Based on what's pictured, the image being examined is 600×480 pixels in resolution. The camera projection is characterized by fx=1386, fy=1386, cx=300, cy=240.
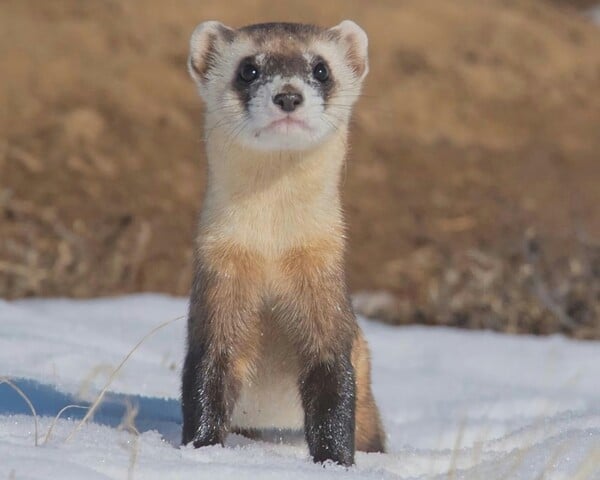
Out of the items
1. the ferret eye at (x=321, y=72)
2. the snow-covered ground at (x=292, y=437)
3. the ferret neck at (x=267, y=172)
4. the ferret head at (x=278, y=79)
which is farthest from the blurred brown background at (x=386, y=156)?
the ferret neck at (x=267, y=172)

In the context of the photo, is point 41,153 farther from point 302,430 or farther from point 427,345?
point 302,430

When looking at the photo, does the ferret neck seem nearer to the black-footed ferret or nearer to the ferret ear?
the black-footed ferret

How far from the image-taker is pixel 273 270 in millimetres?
4141

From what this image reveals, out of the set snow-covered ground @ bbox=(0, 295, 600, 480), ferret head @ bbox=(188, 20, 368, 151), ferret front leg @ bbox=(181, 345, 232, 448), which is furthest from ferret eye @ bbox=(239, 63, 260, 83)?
snow-covered ground @ bbox=(0, 295, 600, 480)

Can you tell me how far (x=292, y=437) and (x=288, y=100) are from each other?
1.13 meters

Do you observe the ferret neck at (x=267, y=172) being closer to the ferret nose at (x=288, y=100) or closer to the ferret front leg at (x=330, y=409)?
the ferret nose at (x=288, y=100)

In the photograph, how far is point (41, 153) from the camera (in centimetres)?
952

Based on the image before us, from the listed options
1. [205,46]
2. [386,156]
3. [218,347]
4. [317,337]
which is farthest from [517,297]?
[218,347]

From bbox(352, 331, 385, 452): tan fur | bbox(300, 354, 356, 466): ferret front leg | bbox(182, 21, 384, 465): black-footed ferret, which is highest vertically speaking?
bbox(182, 21, 384, 465): black-footed ferret

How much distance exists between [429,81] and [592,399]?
5.42 m

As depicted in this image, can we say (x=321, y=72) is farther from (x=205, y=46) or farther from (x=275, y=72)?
(x=205, y=46)

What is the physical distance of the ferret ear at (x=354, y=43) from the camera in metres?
4.73

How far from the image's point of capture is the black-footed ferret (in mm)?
4078

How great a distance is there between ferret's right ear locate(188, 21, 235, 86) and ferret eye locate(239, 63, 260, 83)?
0.28m
